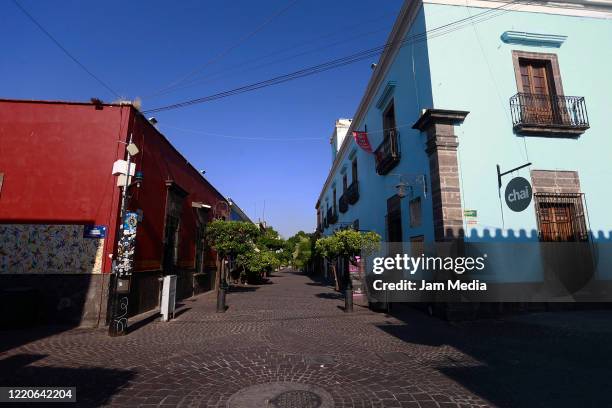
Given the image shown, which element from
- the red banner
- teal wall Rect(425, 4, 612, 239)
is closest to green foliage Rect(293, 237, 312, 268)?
the red banner

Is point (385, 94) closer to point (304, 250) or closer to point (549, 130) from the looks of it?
point (549, 130)

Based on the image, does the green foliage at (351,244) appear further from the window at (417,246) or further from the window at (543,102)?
the window at (543,102)

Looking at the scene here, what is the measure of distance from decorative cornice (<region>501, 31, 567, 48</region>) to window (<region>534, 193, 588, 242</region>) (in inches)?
176

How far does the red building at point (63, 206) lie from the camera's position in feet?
23.2

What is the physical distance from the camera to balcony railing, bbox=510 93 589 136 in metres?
8.78

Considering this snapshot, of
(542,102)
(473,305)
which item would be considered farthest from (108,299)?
(542,102)

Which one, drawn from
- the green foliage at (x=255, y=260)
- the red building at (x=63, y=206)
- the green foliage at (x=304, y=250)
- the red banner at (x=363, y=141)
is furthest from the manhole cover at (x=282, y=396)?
the green foliage at (x=304, y=250)


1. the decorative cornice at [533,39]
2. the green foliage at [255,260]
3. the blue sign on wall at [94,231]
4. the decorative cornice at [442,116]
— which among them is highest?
the decorative cornice at [533,39]

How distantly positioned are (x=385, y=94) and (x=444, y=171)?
16.3 ft

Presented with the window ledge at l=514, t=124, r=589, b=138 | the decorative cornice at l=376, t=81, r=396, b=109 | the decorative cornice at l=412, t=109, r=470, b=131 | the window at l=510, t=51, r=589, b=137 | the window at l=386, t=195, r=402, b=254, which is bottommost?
the window at l=386, t=195, r=402, b=254

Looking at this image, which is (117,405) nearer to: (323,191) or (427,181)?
(427,181)

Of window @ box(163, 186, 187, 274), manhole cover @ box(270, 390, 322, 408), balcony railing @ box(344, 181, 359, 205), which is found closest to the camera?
manhole cover @ box(270, 390, 322, 408)

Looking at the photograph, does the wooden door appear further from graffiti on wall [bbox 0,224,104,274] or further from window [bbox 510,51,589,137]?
graffiti on wall [bbox 0,224,104,274]

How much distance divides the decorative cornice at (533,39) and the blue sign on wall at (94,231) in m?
11.6
